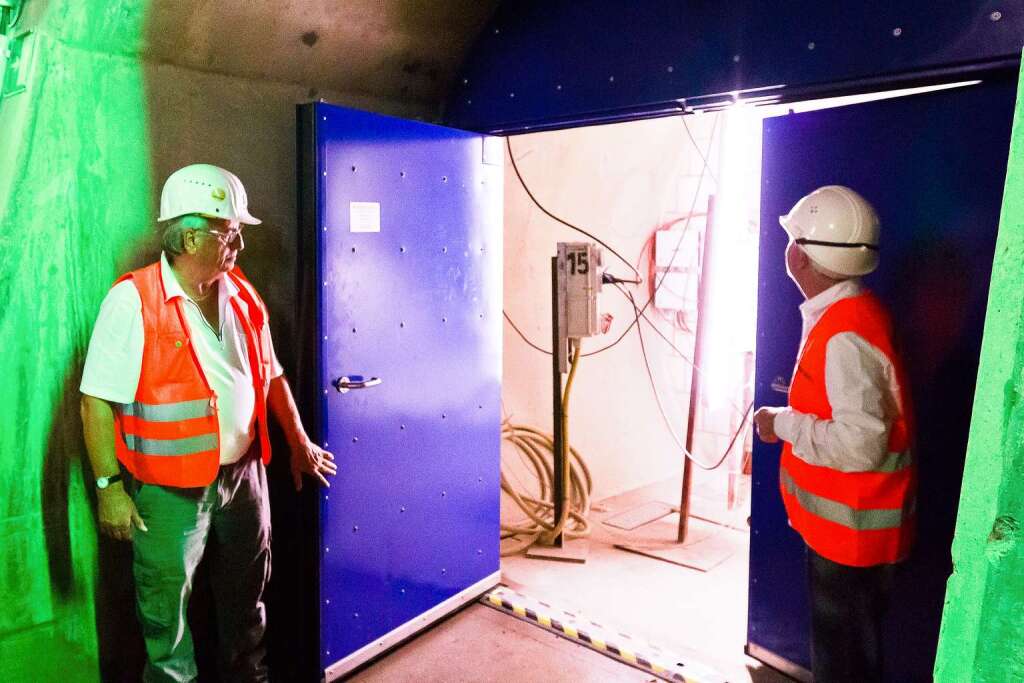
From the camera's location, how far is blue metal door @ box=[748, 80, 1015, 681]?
91.9 inches

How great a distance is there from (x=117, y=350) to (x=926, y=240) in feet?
7.93

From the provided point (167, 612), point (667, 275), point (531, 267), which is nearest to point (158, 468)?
point (167, 612)

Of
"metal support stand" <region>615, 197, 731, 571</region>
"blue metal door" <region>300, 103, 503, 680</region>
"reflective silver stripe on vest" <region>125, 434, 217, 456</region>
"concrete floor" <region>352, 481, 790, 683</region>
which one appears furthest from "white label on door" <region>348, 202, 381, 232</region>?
"metal support stand" <region>615, 197, 731, 571</region>

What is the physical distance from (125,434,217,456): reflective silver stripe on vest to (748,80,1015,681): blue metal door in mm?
1953

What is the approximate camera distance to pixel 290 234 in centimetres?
283

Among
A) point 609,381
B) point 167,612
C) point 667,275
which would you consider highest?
point 667,275

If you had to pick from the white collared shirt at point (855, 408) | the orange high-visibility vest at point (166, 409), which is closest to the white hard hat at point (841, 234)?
the white collared shirt at point (855, 408)

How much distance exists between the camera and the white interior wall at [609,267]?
4488 millimetres

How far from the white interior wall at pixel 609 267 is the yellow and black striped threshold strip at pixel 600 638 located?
99cm

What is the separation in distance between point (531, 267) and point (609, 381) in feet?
3.09

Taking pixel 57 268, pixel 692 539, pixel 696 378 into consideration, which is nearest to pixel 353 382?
pixel 57 268

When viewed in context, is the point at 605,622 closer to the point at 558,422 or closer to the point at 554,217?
the point at 558,422

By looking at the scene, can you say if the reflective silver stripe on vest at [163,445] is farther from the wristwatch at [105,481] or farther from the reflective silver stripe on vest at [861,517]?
the reflective silver stripe on vest at [861,517]

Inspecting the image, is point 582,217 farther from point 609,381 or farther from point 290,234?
point 290,234
